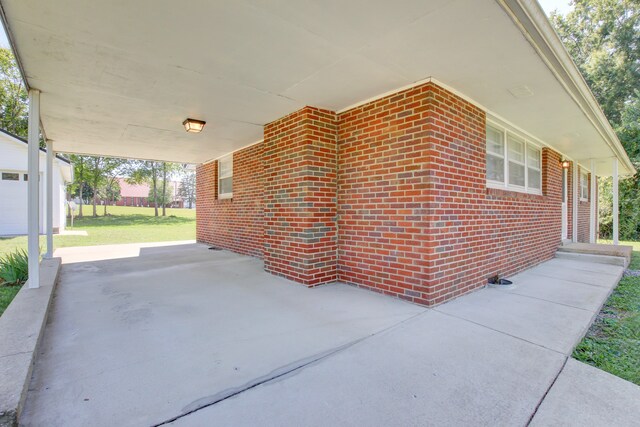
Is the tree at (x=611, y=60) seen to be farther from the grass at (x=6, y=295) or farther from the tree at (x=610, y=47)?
the grass at (x=6, y=295)

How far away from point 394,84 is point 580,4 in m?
23.2

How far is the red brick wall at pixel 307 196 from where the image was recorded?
4.47 m

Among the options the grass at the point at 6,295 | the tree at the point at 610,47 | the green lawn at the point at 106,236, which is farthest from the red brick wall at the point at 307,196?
the tree at the point at 610,47

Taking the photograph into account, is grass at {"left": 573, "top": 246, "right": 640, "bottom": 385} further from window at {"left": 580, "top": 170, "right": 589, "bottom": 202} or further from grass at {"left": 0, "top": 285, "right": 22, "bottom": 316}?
window at {"left": 580, "top": 170, "right": 589, "bottom": 202}

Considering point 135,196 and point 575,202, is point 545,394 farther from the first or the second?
point 135,196

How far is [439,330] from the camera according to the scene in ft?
9.42

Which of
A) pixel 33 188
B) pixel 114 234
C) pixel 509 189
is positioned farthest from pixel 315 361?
pixel 114 234

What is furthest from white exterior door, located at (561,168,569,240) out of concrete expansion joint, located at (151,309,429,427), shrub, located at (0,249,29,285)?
shrub, located at (0,249,29,285)

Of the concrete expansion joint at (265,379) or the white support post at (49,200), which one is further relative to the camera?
the white support post at (49,200)

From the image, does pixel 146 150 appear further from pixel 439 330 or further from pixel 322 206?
pixel 439 330

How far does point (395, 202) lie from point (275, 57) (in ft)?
7.13

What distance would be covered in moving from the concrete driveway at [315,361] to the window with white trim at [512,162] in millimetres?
2001

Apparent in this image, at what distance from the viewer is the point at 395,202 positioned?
388 cm

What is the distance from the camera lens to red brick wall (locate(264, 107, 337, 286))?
176 inches
